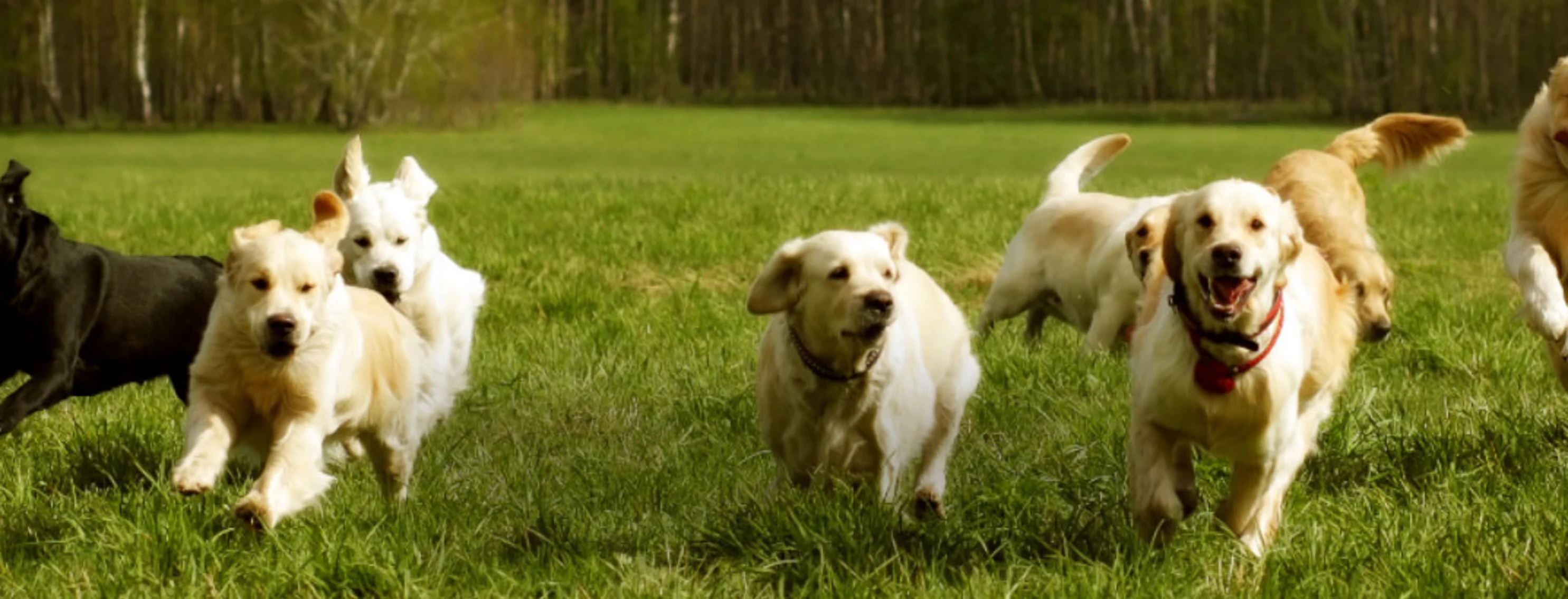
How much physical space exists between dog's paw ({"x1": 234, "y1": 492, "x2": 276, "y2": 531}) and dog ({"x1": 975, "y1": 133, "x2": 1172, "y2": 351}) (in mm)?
3781

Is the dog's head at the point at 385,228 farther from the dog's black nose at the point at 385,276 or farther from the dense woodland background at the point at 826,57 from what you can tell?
the dense woodland background at the point at 826,57

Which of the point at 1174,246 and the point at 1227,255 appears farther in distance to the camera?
the point at 1174,246

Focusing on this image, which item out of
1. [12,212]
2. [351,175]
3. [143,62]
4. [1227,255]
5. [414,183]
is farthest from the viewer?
[143,62]

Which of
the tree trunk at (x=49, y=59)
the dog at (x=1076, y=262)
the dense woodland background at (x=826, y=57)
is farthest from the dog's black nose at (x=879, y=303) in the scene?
the tree trunk at (x=49, y=59)

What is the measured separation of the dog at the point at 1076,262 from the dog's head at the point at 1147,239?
92.4 inches

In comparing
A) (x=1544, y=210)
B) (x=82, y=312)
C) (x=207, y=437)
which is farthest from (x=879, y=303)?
(x=82, y=312)

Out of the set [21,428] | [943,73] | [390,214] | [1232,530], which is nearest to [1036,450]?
[1232,530]

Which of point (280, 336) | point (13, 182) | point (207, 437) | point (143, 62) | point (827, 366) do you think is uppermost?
point (143, 62)

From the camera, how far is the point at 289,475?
444cm

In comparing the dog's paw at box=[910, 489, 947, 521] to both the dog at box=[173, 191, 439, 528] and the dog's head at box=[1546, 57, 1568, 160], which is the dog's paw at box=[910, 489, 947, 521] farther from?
the dog's head at box=[1546, 57, 1568, 160]

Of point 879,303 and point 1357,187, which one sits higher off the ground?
point 1357,187

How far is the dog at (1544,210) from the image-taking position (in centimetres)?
532

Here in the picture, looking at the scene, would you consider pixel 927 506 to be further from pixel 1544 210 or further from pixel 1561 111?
pixel 1561 111

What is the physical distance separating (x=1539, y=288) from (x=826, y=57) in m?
52.5
